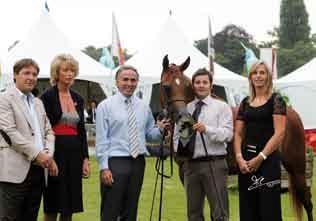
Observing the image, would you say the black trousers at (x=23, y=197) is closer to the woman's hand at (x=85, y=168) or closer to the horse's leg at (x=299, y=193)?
the woman's hand at (x=85, y=168)

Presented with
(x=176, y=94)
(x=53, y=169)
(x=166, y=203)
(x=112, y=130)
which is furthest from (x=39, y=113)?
(x=166, y=203)

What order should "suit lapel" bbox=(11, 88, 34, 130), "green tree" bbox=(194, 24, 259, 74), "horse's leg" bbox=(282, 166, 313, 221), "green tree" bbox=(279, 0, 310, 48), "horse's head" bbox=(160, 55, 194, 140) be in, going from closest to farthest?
"suit lapel" bbox=(11, 88, 34, 130), "horse's head" bbox=(160, 55, 194, 140), "horse's leg" bbox=(282, 166, 313, 221), "green tree" bbox=(194, 24, 259, 74), "green tree" bbox=(279, 0, 310, 48)

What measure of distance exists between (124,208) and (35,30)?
14.7 metres

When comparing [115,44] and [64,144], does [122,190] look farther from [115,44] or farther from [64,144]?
[115,44]

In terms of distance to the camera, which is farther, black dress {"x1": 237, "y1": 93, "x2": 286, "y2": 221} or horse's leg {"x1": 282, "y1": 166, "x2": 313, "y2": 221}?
horse's leg {"x1": 282, "y1": 166, "x2": 313, "y2": 221}

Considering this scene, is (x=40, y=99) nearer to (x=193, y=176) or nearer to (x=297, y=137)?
(x=193, y=176)

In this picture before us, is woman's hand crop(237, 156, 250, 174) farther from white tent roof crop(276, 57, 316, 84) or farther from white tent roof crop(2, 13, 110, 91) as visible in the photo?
white tent roof crop(276, 57, 316, 84)

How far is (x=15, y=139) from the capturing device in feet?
12.8

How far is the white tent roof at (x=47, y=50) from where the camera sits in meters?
16.4

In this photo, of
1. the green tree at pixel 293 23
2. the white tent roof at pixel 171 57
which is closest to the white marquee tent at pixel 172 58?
the white tent roof at pixel 171 57

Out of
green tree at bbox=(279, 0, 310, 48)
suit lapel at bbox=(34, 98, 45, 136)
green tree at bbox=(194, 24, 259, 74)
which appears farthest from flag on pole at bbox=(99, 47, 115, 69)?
green tree at bbox=(279, 0, 310, 48)

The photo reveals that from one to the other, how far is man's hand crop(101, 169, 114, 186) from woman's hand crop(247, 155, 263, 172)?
118cm

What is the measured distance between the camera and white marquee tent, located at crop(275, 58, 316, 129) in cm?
1688

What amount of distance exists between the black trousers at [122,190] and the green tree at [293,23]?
6456 cm
